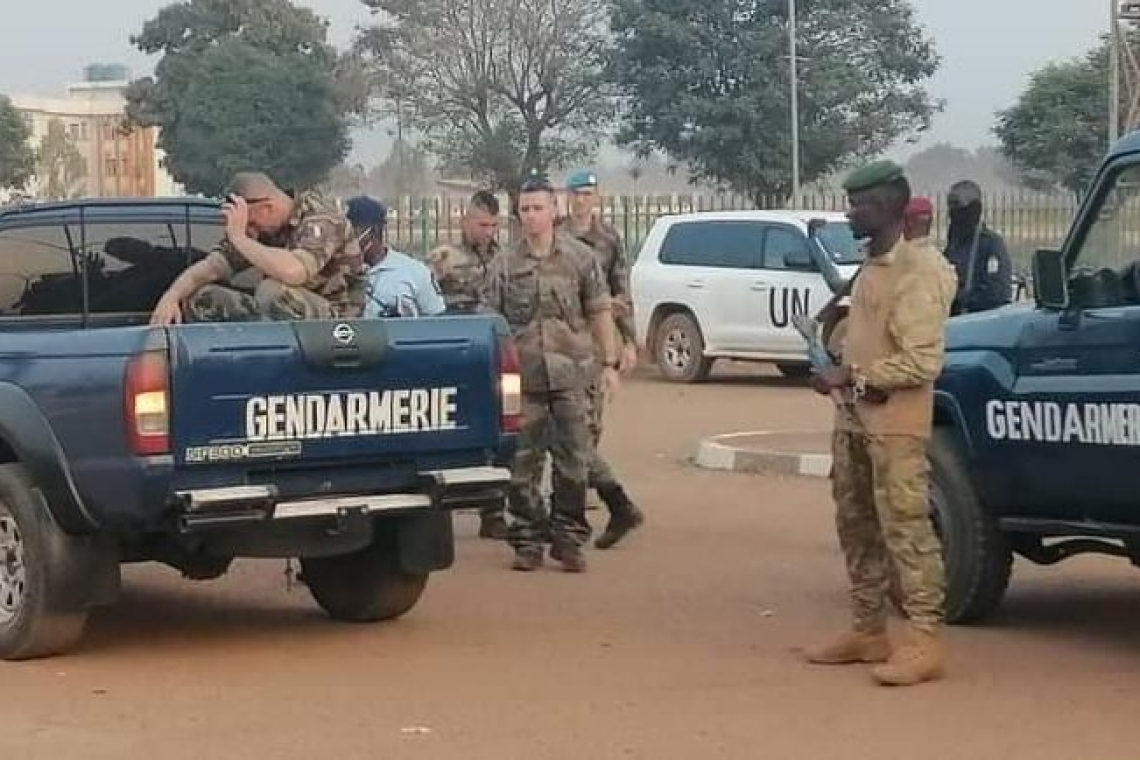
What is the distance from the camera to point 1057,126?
39.4 meters

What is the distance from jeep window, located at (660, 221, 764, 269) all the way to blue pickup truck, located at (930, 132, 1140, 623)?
529 inches

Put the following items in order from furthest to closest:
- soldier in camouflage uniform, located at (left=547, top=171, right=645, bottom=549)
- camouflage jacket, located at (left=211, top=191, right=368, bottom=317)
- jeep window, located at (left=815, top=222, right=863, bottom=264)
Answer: jeep window, located at (left=815, top=222, right=863, bottom=264)
soldier in camouflage uniform, located at (left=547, top=171, right=645, bottom=549)
camouflage jacket, located at (left=211, top=191, right=368, bottom=317)

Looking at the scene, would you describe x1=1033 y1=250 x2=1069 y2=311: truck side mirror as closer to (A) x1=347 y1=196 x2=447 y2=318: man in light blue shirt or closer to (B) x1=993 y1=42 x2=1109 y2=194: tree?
(A) x1=347 y1=196 x2=447 y2=318: man in light blue shirt

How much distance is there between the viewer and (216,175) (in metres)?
43.3

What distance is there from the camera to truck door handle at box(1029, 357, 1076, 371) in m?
8.40

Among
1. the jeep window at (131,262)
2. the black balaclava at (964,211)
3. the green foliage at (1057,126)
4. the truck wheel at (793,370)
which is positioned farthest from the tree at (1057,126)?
the jeep window at (131,262)

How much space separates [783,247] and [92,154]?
48.5 m

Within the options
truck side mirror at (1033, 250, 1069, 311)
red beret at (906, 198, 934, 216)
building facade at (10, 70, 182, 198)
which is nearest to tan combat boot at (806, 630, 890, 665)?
truck side mirror at (1033, 250, 1069, 311)

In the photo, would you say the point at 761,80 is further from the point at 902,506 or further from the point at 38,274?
the point at 902,506

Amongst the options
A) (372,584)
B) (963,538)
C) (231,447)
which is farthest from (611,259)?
(231,447)

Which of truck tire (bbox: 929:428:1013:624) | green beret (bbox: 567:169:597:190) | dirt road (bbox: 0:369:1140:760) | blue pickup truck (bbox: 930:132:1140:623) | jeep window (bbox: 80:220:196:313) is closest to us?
dirt road (bbox: 0:369:1140:760)

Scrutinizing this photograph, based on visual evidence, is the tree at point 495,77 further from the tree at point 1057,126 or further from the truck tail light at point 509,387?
the truck tail light at point 509,387

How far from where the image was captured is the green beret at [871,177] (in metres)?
7.92

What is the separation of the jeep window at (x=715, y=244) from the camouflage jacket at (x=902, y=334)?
14.6 m
